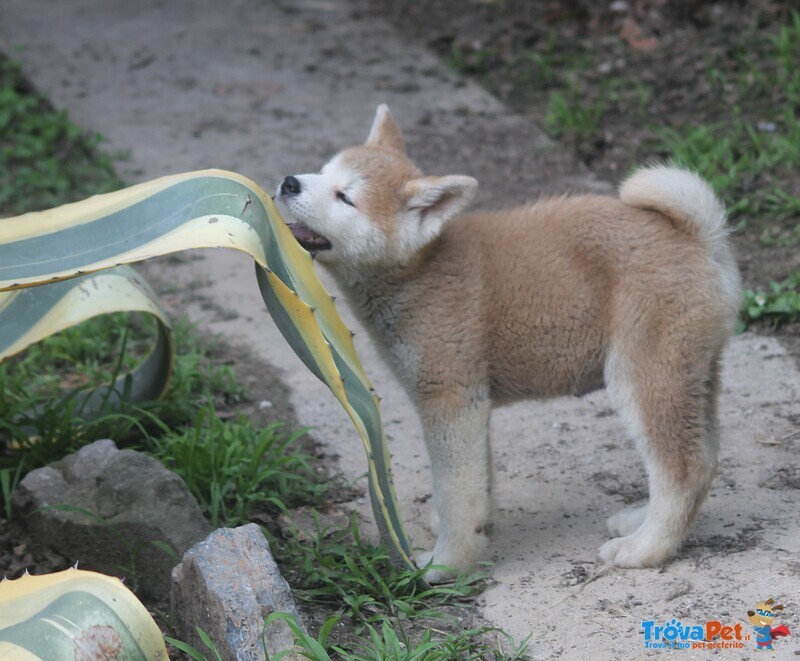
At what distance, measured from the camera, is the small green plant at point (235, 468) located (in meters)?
4.58

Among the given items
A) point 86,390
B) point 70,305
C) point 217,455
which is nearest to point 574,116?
point 86,390

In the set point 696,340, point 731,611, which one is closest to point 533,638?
point 731,611

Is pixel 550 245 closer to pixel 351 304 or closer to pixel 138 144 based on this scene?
pixel 351 304

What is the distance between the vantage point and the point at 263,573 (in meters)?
3.57

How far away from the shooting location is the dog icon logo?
3453 millimetres

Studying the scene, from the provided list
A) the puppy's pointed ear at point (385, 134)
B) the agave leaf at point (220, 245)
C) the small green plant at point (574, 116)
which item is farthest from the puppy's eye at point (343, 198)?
the small green plant at point (574, 116)

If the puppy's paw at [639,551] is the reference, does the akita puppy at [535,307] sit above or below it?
above

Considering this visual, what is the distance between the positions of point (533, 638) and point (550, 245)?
1533mm

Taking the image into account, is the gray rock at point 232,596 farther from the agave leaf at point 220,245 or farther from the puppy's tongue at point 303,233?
the puppy's tongue at point 303,233

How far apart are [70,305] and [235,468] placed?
100cm

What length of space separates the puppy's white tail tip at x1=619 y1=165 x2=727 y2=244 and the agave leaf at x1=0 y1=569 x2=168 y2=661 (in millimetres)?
2423

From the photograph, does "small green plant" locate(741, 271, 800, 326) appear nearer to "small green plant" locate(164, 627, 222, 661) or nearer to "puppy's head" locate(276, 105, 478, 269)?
"puppy's head" locate(276, 105, 478, 269)

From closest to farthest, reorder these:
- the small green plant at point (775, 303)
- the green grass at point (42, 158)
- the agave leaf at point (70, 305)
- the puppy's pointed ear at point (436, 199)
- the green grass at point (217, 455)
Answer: the green grass at point (217, 455) → the puppy's pointed ear at point (436, 199) → the agave leaf at point (70, 305) → the small green plant at point (775, 303) → the green grass at point (42, 158)

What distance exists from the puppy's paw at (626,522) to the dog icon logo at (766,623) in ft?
2.56
